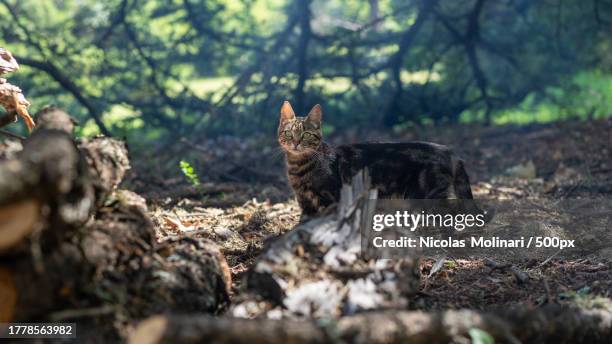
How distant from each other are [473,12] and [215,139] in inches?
154

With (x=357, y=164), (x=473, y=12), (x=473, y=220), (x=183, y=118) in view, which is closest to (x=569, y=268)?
(x=473, y=220)

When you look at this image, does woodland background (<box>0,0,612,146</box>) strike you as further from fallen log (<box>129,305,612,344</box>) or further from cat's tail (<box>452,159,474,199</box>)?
fallen log (<box>129,305,612,344</box>)

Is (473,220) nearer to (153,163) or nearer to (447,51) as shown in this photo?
(153,163)

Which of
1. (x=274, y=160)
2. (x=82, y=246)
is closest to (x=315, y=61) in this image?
Result: (x=274, y=160)

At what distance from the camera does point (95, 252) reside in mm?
2256

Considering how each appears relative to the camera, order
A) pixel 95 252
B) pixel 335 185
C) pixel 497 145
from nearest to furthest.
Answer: pixel 95 252 → pixel 335 185 → pixel 497 145

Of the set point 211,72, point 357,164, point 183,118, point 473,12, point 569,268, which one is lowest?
point 569,268

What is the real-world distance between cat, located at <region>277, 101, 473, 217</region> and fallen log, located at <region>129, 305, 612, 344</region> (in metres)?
1.98

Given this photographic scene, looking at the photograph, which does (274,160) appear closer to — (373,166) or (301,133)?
(301,133)

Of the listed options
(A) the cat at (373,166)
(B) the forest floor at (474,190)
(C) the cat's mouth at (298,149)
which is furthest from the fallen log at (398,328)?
(C) the cat's mouth at (298,149)

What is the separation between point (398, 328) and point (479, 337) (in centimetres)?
29

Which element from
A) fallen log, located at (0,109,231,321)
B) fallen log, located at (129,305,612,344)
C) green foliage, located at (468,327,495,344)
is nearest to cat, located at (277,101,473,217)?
fallen log, located at (0,109,231,321)

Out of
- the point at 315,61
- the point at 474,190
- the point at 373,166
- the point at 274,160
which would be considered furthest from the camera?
the point at 315,61

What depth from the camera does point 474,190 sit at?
5680 millimetres
